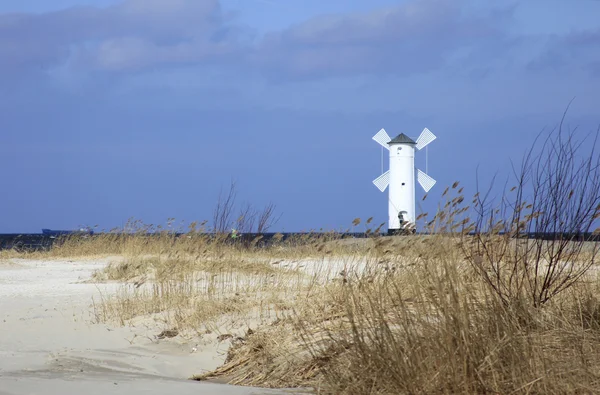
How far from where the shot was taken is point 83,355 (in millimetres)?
6914

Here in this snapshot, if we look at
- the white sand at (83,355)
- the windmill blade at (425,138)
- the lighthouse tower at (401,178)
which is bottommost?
the white sand at (83,355)

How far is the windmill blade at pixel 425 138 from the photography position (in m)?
30.8

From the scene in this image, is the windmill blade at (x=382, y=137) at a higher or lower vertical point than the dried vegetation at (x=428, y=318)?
higher

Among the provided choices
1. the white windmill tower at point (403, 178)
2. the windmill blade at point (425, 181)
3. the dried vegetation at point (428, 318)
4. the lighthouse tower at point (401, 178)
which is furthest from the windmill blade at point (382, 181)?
the dried vegetation at point (428, 318)

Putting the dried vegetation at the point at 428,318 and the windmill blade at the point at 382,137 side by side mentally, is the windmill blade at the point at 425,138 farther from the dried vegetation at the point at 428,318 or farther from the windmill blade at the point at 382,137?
the dried vegetation at the point at 428,318

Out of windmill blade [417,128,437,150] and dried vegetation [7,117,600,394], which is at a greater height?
windmill blade [417,128,437,150]

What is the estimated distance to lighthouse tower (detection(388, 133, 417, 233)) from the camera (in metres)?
29.4

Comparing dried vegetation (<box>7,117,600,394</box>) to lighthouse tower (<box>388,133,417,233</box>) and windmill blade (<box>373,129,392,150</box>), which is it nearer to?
lighthouse tower (<box>388,133,417,233</box>)

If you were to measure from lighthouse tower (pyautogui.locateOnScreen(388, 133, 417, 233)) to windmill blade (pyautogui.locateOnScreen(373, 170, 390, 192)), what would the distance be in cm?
123

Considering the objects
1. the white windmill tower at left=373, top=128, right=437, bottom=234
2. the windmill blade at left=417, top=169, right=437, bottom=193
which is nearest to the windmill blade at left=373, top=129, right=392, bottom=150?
the white windmill tower at left=373, top=128, right=437, bottom=234

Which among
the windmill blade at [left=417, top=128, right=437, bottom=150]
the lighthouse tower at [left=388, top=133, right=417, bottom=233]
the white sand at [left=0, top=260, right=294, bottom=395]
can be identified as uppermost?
the windmill blade at [left=417, top=128, right=437, bottom=150]

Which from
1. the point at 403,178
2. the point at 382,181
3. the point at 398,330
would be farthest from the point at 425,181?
the point at 398,330

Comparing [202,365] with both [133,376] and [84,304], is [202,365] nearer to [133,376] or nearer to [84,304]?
[133,376]

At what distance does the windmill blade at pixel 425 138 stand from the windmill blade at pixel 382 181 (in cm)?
190
